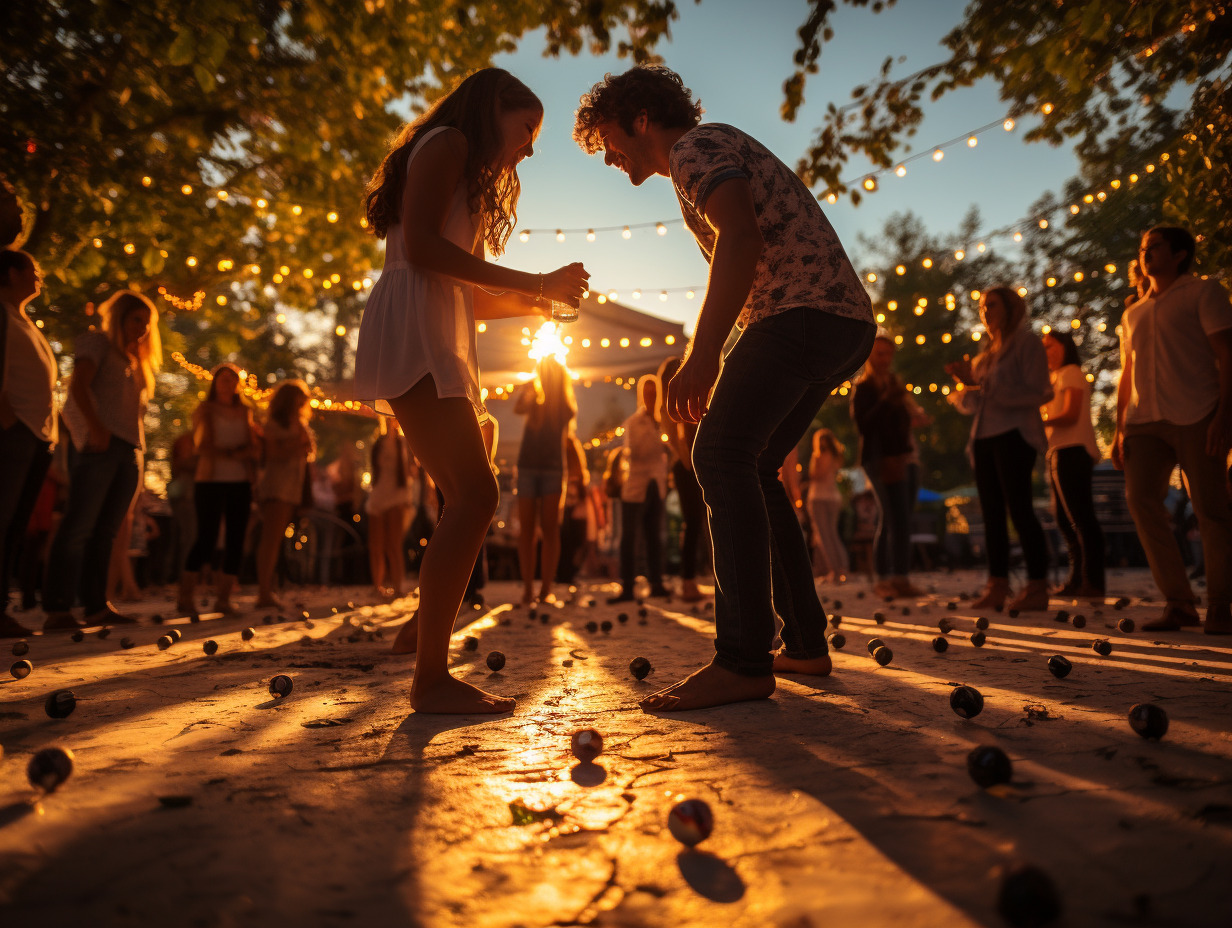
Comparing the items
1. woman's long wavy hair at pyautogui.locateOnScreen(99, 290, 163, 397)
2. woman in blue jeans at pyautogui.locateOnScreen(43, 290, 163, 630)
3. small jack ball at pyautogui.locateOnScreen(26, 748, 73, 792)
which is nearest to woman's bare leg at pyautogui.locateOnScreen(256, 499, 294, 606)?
woman in blue jeans at pyautogui.locateOnScreen(43, 290, 163, 630)

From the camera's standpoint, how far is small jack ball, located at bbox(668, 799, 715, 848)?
57.5 inches

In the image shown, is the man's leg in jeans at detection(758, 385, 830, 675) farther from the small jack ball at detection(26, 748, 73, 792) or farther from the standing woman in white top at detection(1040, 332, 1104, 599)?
the standing woman in white top at detection(1040, 332, 1104, 599)

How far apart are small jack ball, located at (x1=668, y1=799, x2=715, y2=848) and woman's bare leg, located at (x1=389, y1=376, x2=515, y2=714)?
52.9 inches

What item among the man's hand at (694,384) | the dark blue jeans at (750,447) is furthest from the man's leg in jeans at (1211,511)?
the man's hand at (694,384)

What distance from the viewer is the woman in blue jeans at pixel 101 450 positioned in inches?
238

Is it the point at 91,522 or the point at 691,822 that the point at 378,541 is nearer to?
the point at 91,522

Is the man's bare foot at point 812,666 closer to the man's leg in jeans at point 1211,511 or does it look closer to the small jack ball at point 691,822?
the small jack ball at point 691,822

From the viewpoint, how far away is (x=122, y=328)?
6.30m

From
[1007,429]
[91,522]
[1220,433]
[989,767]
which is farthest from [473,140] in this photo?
[91,522]

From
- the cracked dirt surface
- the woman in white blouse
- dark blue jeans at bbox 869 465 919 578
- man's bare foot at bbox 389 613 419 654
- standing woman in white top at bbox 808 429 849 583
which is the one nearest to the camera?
the cracked dirt surface

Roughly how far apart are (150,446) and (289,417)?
98.9 ft

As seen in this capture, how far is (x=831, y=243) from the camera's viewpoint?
3.03m

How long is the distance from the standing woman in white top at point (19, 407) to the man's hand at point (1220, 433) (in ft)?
23.4

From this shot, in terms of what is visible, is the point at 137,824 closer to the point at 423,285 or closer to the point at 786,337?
the point at 423,285
